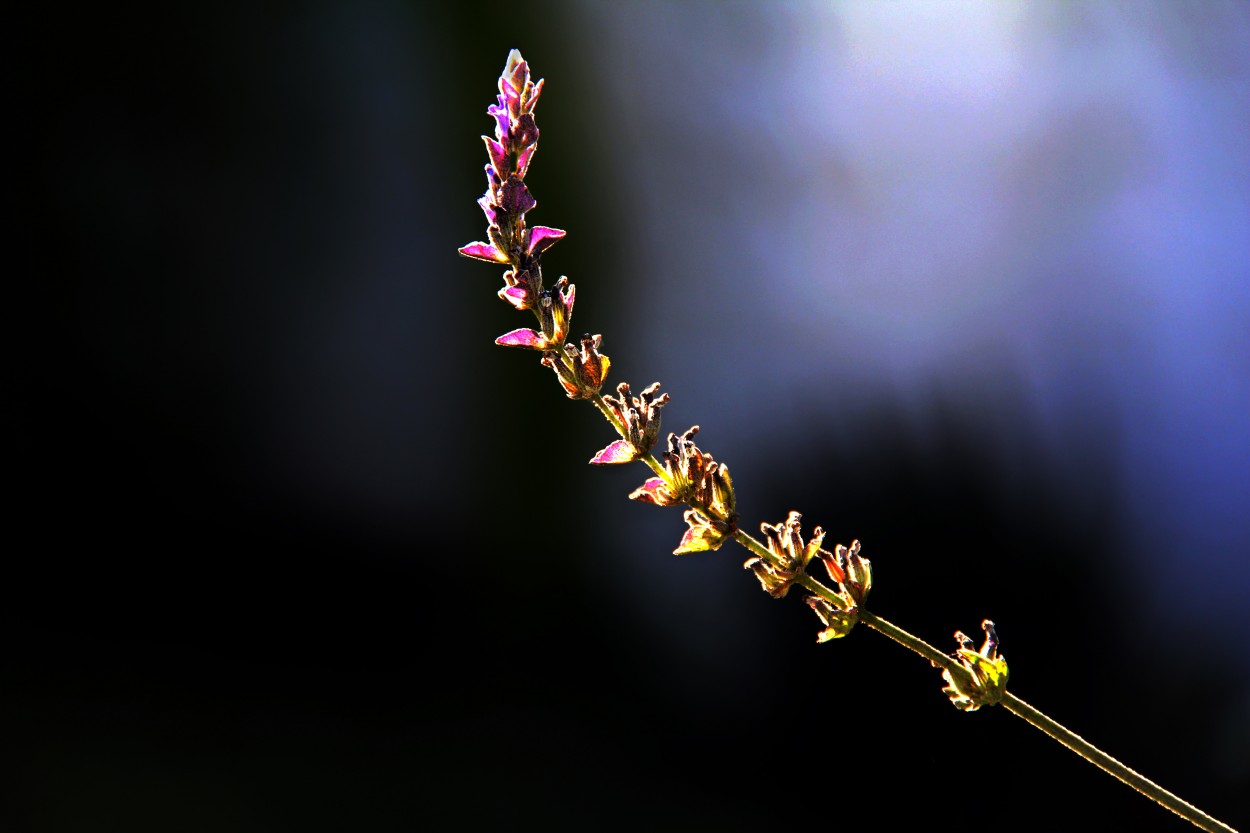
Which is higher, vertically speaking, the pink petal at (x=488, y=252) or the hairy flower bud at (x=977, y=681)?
the pink petal at (x=488, y=252)

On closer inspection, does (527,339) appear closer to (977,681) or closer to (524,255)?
(524,255)

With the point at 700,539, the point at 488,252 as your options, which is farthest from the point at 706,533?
the point at 488,252

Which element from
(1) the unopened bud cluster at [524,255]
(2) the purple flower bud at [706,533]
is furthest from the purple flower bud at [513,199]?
(2) the purple flower bud at [706,533]

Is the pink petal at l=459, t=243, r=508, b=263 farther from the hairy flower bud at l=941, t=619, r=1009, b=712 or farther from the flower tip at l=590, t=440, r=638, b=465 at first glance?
the hairy flower bud at l=941, t=619, r=1009, b=712

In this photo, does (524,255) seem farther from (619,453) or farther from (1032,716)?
(1032,716)

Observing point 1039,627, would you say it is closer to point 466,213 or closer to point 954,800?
point 954,800

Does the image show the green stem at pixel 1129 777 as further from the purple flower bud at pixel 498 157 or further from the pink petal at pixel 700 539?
the purple flower bud at pixel 498 157

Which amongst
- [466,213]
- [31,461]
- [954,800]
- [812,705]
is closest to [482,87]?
[466,213]

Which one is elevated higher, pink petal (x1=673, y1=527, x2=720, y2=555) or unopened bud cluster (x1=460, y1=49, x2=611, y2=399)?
unopened bud cluster (x1=460, y1=49, x2=611, y2=399)

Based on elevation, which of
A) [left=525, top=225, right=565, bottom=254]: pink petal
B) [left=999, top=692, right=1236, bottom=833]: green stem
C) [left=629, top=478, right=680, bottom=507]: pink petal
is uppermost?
[left=525, top=225, right=565, bottom=254]: pink petal

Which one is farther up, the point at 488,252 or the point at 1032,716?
the point at 488,252

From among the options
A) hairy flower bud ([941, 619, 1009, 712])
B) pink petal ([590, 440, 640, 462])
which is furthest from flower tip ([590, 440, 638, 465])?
hairy flower bud ([941, 619, 1009, 712])
